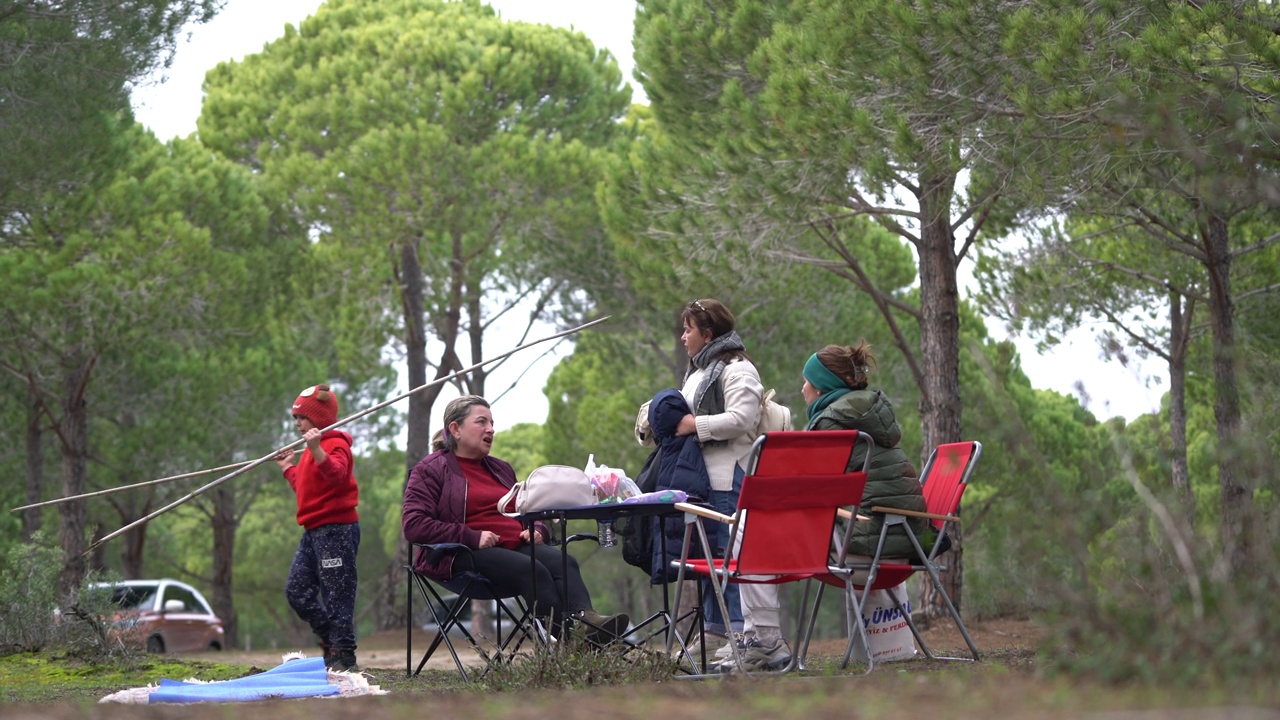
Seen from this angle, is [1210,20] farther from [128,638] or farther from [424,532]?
[128,638]

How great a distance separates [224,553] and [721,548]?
62.0 feet

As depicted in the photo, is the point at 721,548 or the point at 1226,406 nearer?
the point at 721,548

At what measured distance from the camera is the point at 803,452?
4.74m

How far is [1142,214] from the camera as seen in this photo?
38.2 ft

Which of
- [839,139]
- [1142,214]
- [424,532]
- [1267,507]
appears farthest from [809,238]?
[1267,507]

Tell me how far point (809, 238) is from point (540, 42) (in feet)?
21.9

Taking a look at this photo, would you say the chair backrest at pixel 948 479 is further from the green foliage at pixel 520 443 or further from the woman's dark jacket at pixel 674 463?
the green foliage at pixel 520 443

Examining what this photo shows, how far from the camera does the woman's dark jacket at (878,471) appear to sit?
5.44 metres

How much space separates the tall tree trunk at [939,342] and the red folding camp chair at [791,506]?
16.9 ft

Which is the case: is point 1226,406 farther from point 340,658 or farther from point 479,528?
point 340,658

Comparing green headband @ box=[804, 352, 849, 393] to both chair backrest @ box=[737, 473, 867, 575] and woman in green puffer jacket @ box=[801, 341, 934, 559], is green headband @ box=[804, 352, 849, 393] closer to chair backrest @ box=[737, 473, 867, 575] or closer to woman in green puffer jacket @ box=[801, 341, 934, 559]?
woman in green puffer jacket @ box=[801, 341, 934, 559]

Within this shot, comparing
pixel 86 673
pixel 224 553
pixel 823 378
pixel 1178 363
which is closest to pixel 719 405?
pixel 823 378

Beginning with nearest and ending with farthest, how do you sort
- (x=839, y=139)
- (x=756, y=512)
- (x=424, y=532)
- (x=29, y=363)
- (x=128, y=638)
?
(x=756, y=512), (x=424, y=532), (x=128, y=638), (x=839, y=139), (x=29, y=363)

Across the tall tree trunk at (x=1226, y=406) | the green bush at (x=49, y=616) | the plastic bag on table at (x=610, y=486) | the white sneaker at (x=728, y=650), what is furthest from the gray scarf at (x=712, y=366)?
the green bush at (x=49, y=616)
